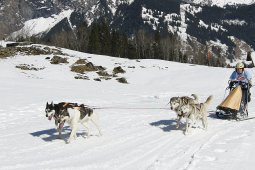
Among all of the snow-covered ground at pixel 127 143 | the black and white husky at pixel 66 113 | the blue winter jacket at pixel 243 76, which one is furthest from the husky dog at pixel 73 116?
the blue winter jacket at pixel 243 76

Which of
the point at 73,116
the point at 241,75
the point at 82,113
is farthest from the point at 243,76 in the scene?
the point at 73,116

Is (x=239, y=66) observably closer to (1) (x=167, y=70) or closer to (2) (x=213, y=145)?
(2) (x=213, y=145)

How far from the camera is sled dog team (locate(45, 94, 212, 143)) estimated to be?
11.3 metres

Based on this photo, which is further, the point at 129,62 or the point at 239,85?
the point at 129,62

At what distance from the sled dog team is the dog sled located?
2.10 metres

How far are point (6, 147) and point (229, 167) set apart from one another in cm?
596

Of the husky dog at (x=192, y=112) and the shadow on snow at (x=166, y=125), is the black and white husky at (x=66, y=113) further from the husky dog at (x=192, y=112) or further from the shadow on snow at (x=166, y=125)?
the shadow on snow at (x=166, y=125)

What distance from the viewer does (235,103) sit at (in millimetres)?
15516

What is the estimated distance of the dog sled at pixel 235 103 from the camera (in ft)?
50.9

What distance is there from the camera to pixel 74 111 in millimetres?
11430

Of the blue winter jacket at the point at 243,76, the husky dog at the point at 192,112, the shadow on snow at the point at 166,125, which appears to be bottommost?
the shadow on snow at the point at 166,125

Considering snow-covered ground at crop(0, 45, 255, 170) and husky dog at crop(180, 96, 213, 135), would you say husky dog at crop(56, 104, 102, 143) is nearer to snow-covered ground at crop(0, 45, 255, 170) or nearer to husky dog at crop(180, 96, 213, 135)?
snow-covered ground at crop(0, 45, 255, 170)

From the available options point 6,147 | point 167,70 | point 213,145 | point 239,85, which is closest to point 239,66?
point 239,85

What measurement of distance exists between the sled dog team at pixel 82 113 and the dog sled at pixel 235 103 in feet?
6.89
